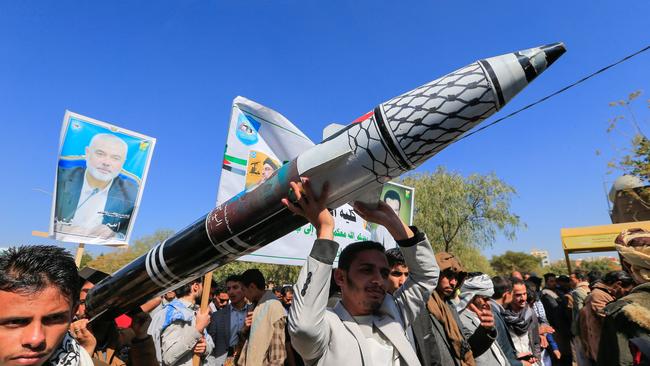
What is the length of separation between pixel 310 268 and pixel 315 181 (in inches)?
27.1

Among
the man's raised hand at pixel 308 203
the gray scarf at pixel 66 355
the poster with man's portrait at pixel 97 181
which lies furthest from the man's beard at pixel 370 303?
the poster with man's portrait at pixel 97 181

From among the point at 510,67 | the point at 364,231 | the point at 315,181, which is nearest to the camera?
the point at 510,67

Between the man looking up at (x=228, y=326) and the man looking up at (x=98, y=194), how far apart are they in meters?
1.82

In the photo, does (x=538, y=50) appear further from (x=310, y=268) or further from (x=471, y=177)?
(x=471, y=177)

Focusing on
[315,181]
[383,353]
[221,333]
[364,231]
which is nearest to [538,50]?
[315,181]

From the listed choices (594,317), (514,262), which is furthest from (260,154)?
(514,262)

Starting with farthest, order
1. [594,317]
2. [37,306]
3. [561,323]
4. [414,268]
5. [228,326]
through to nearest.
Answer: [561,323]
[228,326]
[594,317]
[414,268]
[37,306]

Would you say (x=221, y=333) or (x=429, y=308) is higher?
(x=429, y=308)

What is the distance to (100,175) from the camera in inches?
197

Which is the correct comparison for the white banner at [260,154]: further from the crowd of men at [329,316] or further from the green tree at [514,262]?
the green tree at [514,262]

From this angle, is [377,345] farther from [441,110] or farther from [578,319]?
[578,319]

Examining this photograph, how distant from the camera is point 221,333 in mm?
5551

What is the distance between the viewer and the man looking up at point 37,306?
55.9 inches

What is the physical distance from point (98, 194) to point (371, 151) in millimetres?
4376
